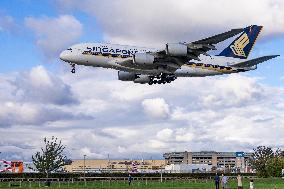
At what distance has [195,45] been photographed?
62.9 metres

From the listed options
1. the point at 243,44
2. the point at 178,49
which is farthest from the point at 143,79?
the point at 243,44

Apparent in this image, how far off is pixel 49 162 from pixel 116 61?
2928 inches

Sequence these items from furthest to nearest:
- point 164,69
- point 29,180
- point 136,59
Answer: point 29,180 < point 164,69 < point 136,59

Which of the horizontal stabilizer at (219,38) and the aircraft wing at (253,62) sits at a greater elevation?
the horizontal stabilizer at (219,38)

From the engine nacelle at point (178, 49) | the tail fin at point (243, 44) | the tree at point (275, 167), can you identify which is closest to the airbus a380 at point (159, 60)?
the engine nacelle at point (178, 49)

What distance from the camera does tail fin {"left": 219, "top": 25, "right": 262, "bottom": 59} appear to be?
84812 millimetres

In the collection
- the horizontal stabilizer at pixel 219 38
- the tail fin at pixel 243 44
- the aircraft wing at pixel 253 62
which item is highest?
the tail fin at pixel 243 44

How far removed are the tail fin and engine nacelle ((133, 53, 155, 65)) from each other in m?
24.4

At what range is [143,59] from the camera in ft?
207

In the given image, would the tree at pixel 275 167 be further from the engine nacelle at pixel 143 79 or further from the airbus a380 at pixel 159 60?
the engine nacelle at pixel 143 79

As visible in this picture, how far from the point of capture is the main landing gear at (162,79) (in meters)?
69.9

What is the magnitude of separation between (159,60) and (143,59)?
330 cm

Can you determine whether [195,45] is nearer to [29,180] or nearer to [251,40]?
[251,40]

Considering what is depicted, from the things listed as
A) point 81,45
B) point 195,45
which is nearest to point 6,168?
point 81,45
